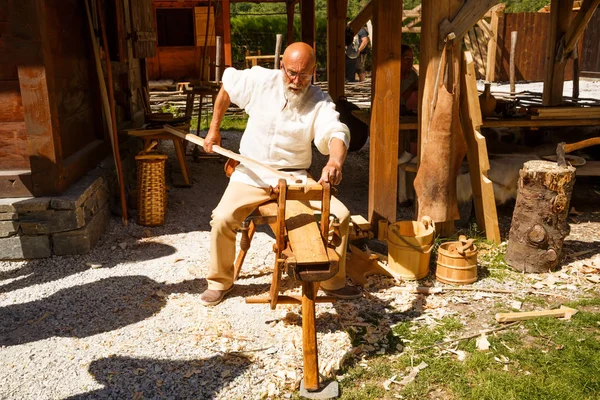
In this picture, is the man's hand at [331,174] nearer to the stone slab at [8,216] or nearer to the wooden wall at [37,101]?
the wooden wall at [37,101]

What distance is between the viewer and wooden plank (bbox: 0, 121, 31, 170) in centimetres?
520

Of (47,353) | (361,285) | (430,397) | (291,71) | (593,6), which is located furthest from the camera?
(593,6)

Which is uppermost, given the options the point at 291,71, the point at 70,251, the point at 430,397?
the point at 291,71

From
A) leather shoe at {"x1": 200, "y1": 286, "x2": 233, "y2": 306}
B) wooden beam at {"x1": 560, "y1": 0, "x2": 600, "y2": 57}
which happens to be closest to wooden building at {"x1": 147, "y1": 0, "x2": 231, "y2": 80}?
wooden beam at {"x1": 560, "y1": 0, "x2": 600, "y2": 57}

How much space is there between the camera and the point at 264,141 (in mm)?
4336

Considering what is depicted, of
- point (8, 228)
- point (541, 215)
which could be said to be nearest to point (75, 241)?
point (8, 228)

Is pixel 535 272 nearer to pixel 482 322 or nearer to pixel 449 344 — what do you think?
pixel 482 322

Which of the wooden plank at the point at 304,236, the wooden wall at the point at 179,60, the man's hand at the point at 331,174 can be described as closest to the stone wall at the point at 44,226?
the wooden plank at the point at 304,236

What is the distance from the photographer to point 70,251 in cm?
518

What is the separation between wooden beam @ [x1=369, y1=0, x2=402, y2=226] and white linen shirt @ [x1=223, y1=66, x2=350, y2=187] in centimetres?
102

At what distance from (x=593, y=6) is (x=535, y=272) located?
4.33 metres

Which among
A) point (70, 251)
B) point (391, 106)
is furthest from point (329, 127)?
point (70, 251)

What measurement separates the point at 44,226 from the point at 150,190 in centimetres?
126

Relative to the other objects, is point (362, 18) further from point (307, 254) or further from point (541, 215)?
point (307, 254)
